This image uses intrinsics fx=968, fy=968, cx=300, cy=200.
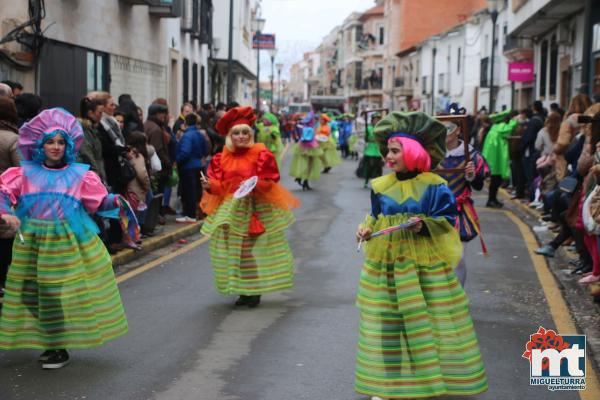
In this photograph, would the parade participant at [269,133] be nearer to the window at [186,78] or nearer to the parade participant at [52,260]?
the window at [186,78]

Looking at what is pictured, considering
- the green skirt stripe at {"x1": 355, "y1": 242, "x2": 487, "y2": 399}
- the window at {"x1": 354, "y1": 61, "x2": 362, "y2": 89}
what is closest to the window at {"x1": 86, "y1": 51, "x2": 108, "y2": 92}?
the green skirt stripe at {"x1": 355, "y1": 242, "x2": 487, "y2": 399}

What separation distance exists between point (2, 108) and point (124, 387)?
130 inches

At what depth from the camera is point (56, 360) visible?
6605mm

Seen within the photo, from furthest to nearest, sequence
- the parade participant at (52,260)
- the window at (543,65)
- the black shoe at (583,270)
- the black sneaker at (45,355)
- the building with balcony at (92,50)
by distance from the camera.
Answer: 1. the window at (543,65)
2. the building with balcony at (92,50)
3. the black shoe at (583,270)
4. the black sneaker at (45,355)
5. the parade participant at (52,260)

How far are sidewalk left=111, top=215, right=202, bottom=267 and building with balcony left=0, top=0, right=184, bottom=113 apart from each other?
9.83 feet

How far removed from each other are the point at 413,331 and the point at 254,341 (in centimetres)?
207

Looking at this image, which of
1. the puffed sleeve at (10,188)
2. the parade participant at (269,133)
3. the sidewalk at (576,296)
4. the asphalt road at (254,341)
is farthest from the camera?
the parade participant at (269,133)

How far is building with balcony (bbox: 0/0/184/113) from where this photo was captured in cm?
1437

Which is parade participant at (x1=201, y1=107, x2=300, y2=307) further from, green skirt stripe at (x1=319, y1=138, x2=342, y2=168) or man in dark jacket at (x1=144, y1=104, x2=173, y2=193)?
green skirt stripe at (x1=319, y1=138, x2=342, y2=168)

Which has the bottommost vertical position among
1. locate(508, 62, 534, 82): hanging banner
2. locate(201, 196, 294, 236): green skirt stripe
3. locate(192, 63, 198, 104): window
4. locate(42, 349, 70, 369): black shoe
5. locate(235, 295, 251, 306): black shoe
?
locate(235, 295, 251, 306): black shoe

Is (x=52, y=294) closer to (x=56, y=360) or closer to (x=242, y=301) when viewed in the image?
(x=56, y=360)

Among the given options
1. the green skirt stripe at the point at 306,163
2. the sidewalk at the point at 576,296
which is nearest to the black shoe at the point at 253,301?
the sidewalk at the point at 576,296

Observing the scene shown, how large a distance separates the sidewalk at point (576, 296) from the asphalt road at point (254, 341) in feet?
0.91

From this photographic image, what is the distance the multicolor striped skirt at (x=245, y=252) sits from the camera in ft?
28.7
